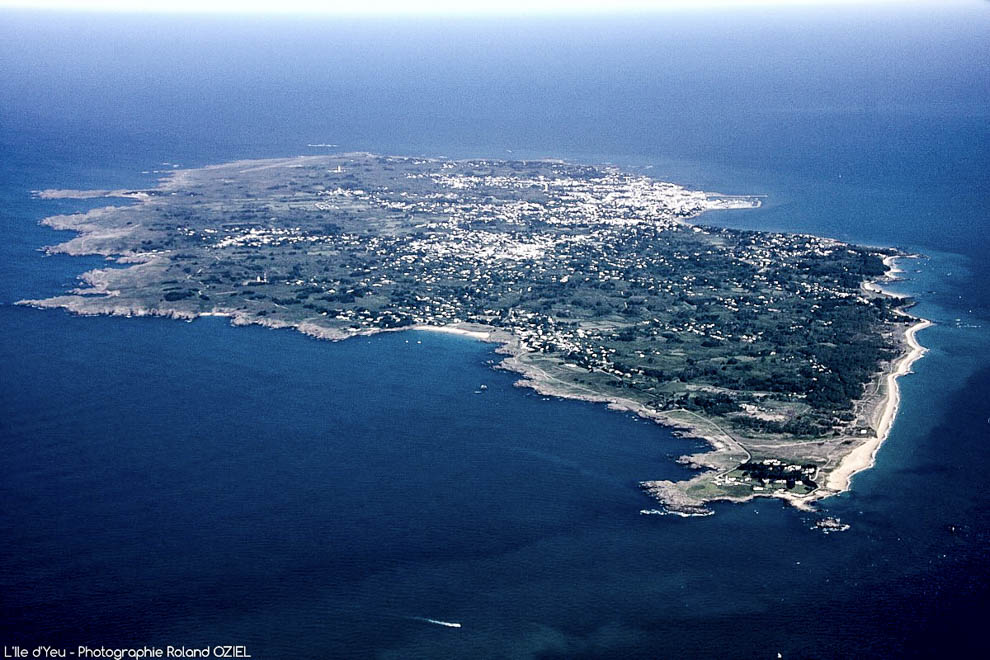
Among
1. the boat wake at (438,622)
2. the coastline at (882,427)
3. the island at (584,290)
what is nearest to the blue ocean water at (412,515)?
the boat wake at (438,622)

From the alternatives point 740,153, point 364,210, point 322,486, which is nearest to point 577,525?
point 322,486

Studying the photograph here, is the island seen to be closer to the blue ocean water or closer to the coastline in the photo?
the coastline

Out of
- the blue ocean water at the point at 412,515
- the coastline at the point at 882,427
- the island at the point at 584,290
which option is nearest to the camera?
the blue ocean water at the point at 412,515

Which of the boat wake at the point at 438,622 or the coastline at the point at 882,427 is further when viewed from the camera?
the coastline at the point at 882,427

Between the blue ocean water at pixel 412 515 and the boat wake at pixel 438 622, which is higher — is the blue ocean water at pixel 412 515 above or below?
above

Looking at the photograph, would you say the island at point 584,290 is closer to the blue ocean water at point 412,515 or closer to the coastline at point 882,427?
the coastline at point 882,427

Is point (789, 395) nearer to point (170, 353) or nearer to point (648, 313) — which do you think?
point (648, 313)

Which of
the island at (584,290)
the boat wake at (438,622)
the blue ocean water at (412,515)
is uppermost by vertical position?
the island at (584,290)

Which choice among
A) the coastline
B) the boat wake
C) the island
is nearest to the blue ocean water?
the boat wake

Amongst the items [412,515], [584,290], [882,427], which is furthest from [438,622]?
[584,290]

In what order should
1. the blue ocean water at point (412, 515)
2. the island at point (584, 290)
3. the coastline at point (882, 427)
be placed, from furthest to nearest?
the island at point (584, 290), the coastline at point (882, 427), the blue ocean water at point (412, 515)
